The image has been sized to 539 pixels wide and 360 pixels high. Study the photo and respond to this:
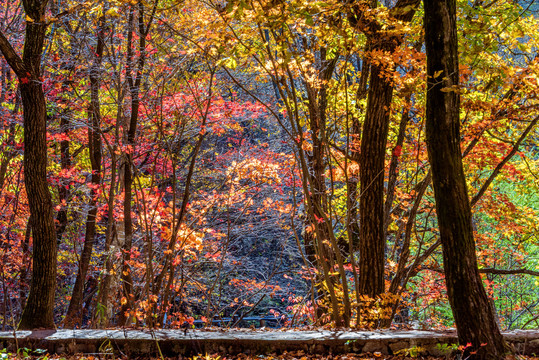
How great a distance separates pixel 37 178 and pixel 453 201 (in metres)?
5.35

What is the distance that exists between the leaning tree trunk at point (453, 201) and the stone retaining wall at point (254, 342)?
23.7 inches

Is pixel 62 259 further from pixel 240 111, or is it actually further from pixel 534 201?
pixel 534 201

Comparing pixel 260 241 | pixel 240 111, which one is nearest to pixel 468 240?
pixel 240 111

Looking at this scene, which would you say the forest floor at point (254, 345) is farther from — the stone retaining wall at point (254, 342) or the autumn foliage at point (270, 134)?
the autumn foliage at point (270, 134)

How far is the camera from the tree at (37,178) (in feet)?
18.9

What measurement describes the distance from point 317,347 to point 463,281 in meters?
1.62

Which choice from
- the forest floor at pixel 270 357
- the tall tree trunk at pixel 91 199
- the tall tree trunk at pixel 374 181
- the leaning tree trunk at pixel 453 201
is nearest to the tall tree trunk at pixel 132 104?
the tall tree trunk at pixel 91 199

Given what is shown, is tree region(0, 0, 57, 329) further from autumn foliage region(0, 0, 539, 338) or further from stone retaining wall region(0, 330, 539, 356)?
stone retaining wall region(0, 330, 539, 356)

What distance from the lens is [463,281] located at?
3.32 metres

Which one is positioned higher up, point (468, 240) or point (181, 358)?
point (468, 240)

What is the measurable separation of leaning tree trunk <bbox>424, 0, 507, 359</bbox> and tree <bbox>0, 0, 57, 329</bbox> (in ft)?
16.9

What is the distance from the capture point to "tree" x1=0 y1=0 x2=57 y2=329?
5758 mm

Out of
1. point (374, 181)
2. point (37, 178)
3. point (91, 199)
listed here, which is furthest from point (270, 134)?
point (37, 178)

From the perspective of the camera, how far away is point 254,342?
14.0 ft
